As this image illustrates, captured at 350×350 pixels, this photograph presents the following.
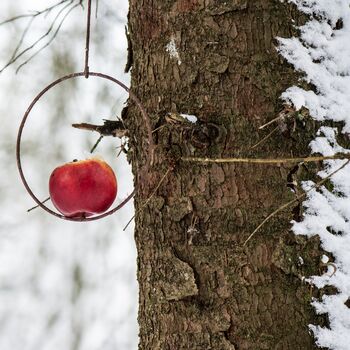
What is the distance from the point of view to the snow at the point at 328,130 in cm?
129

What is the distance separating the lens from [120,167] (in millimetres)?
4859

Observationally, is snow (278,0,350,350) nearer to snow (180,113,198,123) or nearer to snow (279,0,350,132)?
snow (279,0,350,132)

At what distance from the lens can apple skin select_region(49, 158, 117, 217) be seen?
4.78 feet

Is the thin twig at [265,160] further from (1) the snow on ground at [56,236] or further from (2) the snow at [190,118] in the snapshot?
(1) the snow on ground at [56,236]

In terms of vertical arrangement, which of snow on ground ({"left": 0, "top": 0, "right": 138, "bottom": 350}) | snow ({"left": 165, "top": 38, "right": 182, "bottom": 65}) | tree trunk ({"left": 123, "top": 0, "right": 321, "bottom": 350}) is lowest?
tree trunk ({"left": 123, "top": 0, "right": 321, "bottom": 350})

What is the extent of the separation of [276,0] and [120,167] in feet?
11.7

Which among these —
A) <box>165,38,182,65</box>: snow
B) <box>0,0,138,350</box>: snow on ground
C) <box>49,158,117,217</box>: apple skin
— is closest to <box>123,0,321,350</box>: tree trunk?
<box>165,38,182,65</box>: snow

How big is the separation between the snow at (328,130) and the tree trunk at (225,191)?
0.03m

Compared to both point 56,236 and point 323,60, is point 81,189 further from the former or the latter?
point 56,236

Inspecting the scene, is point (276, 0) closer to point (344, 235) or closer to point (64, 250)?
point (344, 235)

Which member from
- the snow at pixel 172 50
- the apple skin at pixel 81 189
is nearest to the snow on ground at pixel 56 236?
the apple skin at pixel 81 189

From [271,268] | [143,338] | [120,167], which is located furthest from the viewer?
[120,167]

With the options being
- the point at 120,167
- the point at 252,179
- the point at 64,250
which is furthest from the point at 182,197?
the point at 64,250

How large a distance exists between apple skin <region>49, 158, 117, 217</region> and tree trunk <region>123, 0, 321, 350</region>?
147 millimetres
